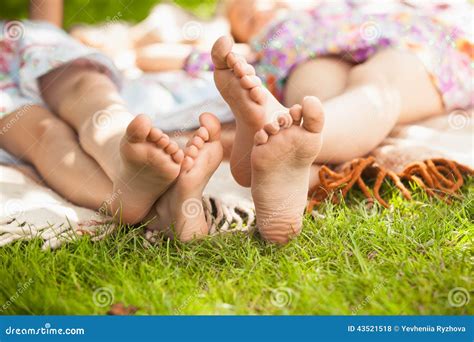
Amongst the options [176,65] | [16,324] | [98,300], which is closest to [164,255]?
[98,300]

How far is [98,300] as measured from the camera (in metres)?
1.03

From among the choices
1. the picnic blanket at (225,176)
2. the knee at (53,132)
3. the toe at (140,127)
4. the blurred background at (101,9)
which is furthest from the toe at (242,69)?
the blurred background at (101,9)

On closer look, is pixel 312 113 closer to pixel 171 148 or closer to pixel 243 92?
pixel 243 92

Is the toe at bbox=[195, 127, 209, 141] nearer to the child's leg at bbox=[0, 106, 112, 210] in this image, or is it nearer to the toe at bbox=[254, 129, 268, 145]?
the toe at bbox=[254, 129, 268, 145]

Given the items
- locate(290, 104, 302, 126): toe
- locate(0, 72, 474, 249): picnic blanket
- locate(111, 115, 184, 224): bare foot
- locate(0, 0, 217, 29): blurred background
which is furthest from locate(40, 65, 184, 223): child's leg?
locate(0, 0, 217, 29): blurred background

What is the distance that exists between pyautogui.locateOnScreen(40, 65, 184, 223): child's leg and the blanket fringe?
0.38m

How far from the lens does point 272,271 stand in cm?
111

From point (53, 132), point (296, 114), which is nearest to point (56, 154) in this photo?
point (53, 132)

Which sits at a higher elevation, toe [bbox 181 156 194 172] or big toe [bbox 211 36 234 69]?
big toe [bbox 211 36 234 69]

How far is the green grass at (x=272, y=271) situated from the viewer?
101 centimetres

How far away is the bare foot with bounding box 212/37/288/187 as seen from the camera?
3.84ft

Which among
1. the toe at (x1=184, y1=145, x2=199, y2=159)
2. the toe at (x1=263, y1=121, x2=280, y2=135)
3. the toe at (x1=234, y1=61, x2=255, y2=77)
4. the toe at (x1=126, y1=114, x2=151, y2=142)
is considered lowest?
the toe at (x1=184, y1=145, x2=199, y2=159)

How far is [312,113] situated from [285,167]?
0.12 metres

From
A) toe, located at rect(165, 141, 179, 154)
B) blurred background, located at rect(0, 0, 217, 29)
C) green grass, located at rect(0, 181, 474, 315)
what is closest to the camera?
green grass, located at rect(0, 181, 474, 315)
